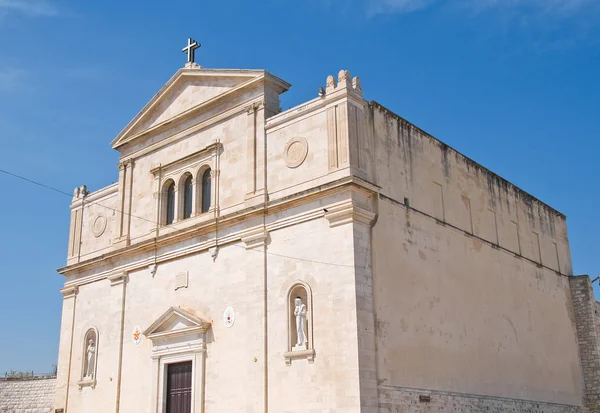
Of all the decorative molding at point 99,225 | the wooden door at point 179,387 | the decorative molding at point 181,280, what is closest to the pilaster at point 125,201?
the decorative molding at point 99,225

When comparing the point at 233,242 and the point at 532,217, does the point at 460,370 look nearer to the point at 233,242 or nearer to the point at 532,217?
the point at 233,242

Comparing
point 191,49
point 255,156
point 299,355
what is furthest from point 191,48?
point 299,355

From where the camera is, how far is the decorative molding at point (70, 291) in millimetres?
26531

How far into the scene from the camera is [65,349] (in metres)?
26.1

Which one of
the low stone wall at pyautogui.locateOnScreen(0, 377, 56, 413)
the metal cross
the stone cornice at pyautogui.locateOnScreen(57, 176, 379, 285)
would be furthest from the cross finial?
the low stone wall at pyautogui.locateOnScreen(0, 377, 56, 413)

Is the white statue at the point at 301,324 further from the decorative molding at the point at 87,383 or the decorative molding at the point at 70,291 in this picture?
the decorative molding at the point at 70,291

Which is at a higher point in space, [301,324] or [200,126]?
[200,126]

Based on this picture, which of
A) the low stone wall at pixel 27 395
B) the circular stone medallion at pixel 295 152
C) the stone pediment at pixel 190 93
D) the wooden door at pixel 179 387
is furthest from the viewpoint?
the low stone wall at pixel 27 395

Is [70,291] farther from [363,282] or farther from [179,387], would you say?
[363,282]

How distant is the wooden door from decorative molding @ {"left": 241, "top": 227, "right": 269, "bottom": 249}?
4009mm

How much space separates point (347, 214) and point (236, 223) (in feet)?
13.1

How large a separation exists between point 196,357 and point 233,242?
341 centimetres

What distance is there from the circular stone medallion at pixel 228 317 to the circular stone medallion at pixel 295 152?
434 cm

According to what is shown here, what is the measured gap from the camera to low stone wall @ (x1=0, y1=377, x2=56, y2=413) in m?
27.2
